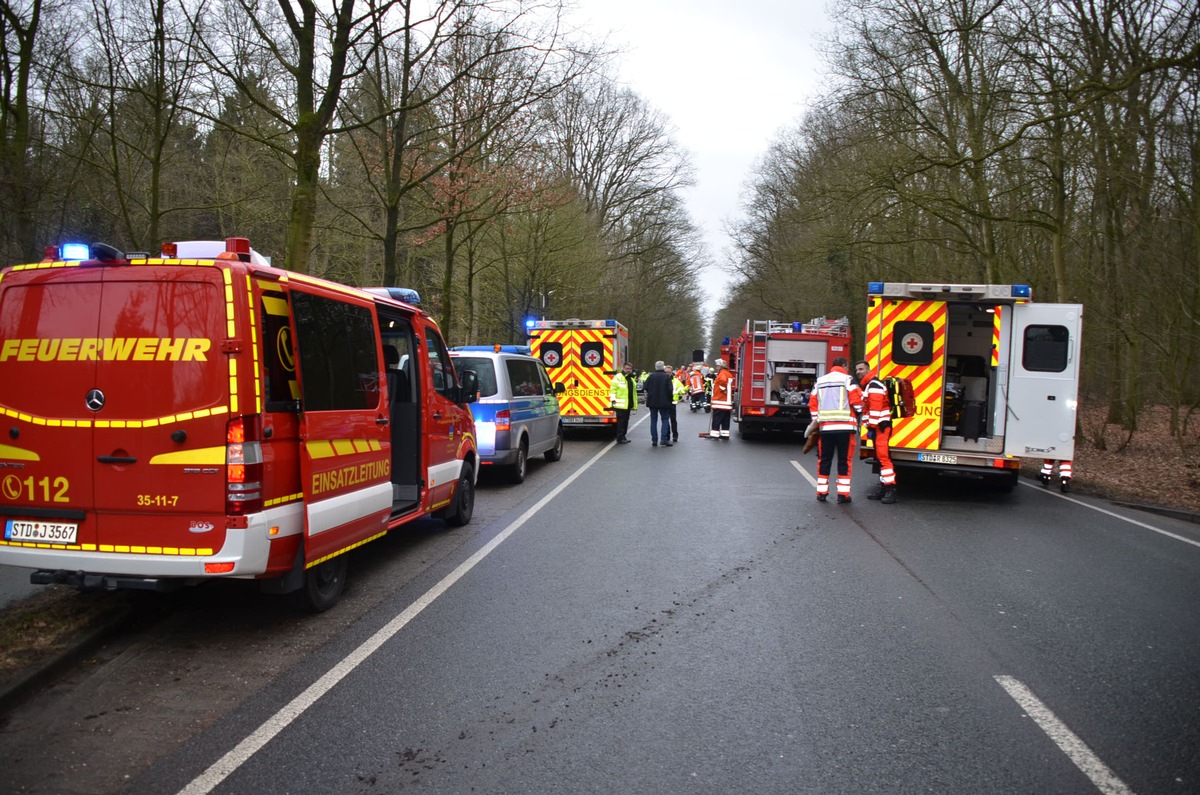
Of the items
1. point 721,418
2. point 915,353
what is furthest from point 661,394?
point 915,353

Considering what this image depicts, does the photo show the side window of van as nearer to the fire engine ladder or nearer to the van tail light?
the van tail light

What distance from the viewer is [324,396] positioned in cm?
537

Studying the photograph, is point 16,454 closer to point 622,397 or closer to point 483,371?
point 483,371

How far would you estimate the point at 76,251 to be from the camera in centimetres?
485

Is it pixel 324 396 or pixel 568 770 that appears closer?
pixel 568 770

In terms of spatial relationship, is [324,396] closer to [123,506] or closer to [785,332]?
[123,506]

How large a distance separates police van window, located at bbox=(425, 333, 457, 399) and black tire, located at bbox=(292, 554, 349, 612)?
2409 millimetres

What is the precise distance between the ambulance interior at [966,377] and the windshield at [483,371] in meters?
6.93

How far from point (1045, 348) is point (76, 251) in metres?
11.0

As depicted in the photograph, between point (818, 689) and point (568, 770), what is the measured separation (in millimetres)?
1546

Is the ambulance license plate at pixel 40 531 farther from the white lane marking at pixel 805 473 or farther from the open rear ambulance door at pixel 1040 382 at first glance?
the open rear ambulance door at pixel 1040 382

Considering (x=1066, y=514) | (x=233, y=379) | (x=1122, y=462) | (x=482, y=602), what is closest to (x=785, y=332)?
(x=1122, y=462)

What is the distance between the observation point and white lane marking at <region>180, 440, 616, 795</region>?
11.0ft

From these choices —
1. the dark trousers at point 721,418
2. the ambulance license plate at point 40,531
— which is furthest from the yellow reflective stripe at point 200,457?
the dark trousers at point 721,418
